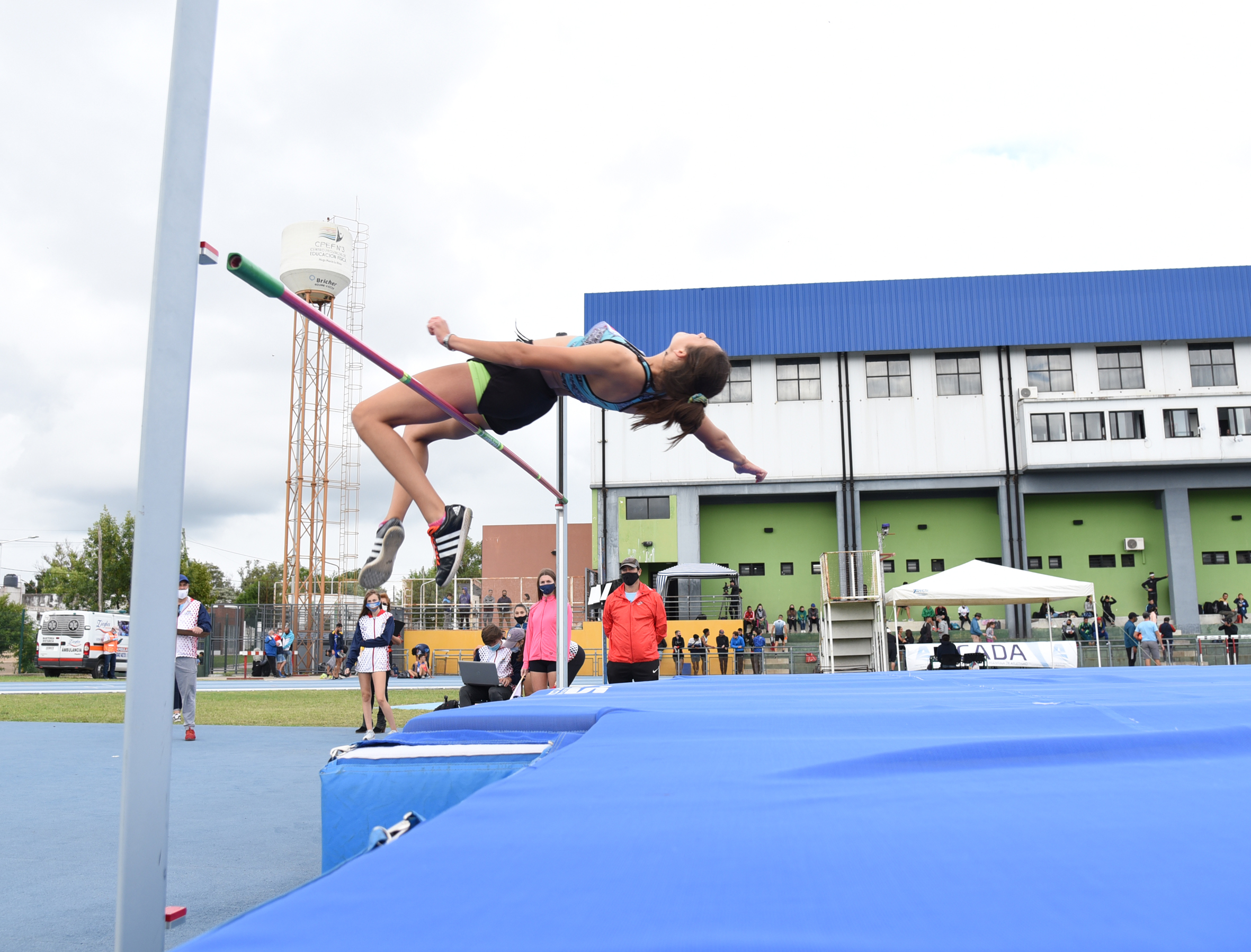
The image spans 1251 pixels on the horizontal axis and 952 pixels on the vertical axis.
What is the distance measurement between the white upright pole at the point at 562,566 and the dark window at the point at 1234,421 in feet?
86.6

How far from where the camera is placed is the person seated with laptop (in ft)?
26.5

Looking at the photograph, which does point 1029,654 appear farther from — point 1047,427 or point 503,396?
point 1047,427

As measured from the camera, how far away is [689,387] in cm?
412

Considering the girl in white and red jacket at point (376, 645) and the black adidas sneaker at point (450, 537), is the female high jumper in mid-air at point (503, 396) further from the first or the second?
the girl in white and red jacket at point (376, 645)

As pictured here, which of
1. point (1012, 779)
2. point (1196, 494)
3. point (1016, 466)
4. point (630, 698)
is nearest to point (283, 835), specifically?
point (630, 698)

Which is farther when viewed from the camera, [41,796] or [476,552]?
[476,552]

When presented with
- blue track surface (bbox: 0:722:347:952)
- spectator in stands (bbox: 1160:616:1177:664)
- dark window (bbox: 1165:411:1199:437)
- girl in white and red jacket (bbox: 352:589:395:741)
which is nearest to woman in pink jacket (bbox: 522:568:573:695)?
girl in white and red jacket (bbox: 352:589:395:741)

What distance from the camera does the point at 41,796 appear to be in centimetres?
547

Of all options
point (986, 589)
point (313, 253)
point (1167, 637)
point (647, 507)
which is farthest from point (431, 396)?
point (647, 507)

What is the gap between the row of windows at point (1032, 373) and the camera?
27.9m

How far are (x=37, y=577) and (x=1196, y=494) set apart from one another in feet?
173

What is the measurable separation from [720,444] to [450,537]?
1805mm

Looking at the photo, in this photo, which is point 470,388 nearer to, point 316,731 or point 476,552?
point 316,731

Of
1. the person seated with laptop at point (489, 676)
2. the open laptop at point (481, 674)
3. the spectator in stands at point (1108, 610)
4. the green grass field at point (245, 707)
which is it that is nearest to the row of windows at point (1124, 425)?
the spectator in stands at point (1108, 610)
